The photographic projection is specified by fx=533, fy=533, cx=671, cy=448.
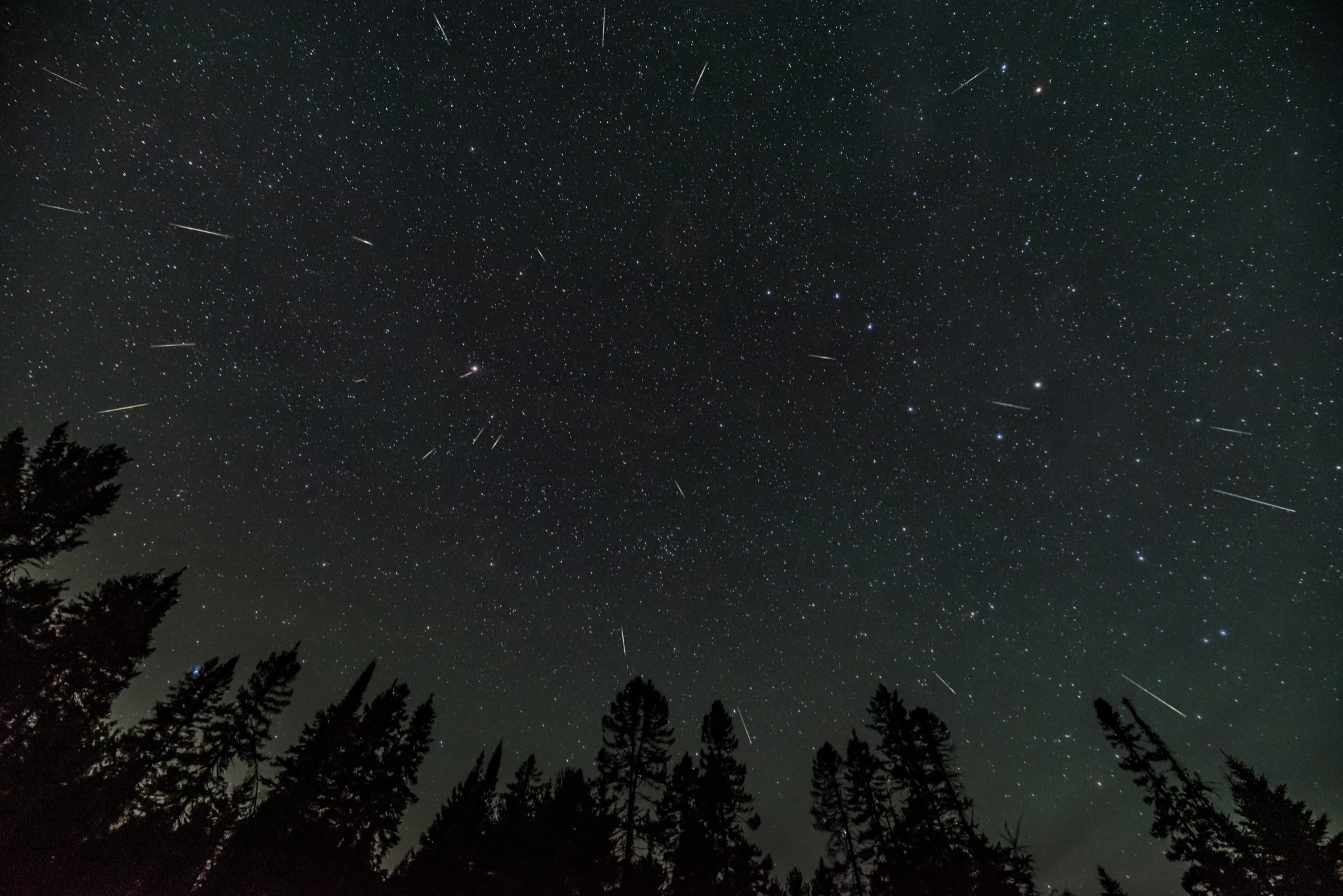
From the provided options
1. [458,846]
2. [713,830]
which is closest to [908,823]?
[713,830]

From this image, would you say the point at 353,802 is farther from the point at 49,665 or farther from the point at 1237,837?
the point at 1237,837

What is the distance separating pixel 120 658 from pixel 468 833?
1902 centimetres

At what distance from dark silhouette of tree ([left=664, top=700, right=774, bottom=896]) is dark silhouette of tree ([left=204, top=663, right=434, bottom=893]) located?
14777 millimetres

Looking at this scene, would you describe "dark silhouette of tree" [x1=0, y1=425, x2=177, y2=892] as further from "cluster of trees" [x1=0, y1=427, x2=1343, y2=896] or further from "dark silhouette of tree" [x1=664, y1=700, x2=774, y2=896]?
"dark silhouette of tree" [x1=664, y1=700, x2=774, y2=896]

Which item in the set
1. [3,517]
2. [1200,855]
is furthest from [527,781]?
[1200,855]

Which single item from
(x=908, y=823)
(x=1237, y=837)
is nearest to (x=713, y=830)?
(x=908, y=823)

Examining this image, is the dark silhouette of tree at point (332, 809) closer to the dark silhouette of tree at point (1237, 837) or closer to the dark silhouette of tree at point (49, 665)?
the dark silhouette of tree at point (49, 665)

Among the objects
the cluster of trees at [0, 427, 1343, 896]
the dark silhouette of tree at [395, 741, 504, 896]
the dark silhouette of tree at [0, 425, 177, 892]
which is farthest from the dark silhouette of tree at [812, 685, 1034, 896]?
the dark silhouette of tree at [0, 425, 177, 892]

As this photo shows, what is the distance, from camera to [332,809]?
25750mm

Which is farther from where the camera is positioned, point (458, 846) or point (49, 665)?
point (458, 846)

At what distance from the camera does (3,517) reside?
18.6 metres

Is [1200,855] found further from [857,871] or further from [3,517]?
[3,517]

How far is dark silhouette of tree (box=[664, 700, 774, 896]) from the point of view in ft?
81.9

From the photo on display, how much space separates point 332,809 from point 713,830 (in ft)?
60.8
